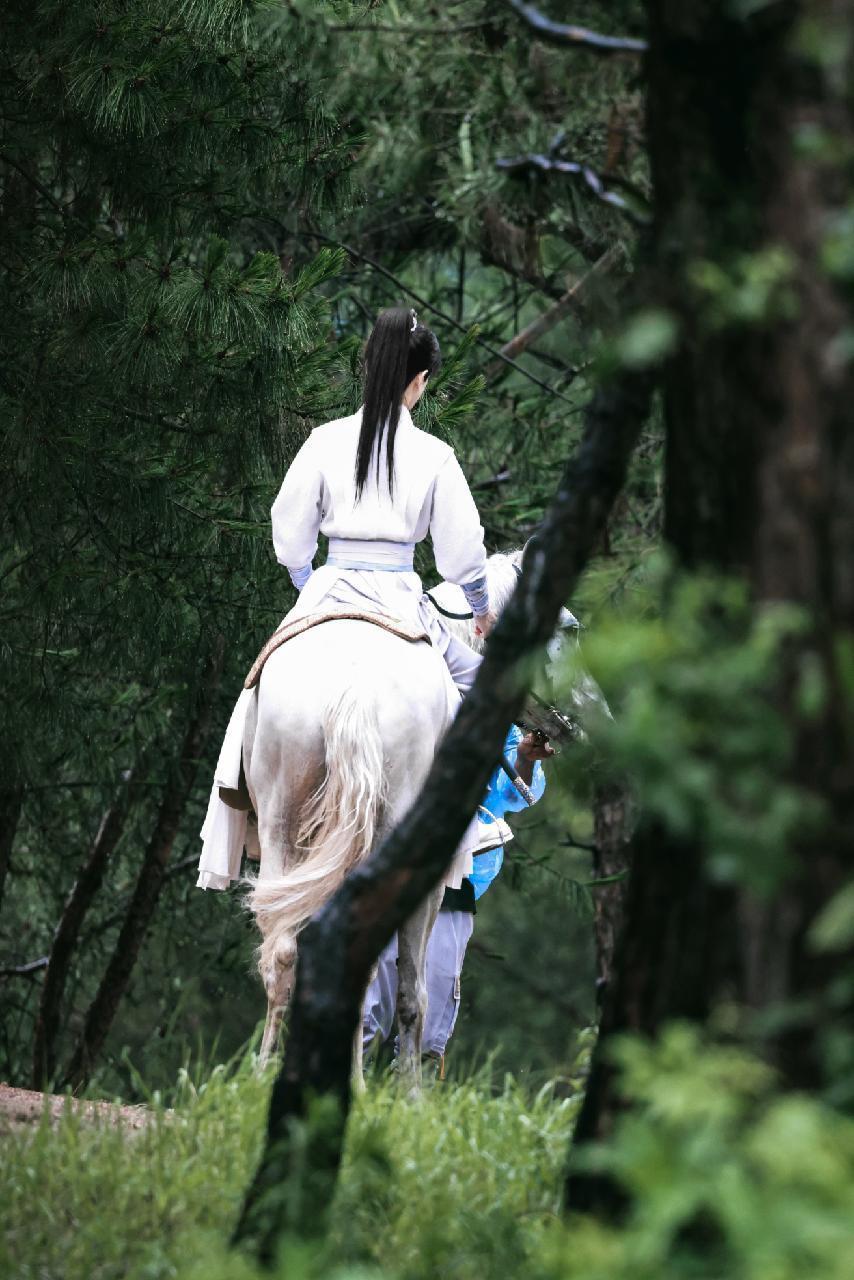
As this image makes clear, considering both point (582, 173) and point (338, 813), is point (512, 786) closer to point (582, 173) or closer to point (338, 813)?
point (338, 813)

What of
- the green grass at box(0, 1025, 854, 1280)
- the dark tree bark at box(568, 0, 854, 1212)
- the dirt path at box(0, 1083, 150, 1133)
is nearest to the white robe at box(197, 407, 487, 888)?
the dirt path at box(0, 1083, 150, 1133)

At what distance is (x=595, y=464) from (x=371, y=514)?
2.60 m

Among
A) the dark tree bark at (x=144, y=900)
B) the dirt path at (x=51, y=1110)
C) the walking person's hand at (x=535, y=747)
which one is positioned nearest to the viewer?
the dirt path at (x=51, y=1110)

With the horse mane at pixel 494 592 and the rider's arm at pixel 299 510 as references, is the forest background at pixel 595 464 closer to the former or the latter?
the horse mane at pixel 494 592

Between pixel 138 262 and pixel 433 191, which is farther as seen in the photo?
pixel 138 262

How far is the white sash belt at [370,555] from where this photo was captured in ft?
18.6

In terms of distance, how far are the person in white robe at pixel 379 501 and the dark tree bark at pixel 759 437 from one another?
2659 mm

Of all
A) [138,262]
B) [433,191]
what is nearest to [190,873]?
[138,262]

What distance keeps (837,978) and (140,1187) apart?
64.1 inches

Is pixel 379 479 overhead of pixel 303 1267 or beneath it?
overhead

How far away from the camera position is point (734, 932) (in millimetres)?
2717

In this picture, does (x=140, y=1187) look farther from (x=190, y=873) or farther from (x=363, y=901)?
(x=190, y=873)

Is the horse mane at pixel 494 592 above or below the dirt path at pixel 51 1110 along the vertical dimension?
above

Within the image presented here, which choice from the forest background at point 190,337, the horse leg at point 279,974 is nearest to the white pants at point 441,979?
the forest background at point 190,337
